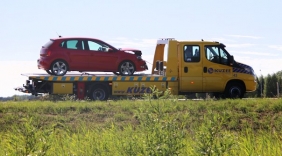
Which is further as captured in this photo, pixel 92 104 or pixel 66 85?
pixel 66 85

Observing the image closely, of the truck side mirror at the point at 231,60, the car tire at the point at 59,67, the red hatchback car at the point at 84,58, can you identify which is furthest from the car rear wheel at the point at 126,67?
the truck side mirror at the point at 231,60

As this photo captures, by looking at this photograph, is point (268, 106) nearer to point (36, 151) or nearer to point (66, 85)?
point (66, 85)

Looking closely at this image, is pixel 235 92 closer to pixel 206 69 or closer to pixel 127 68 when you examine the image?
pixel 206 69

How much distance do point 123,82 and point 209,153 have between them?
14895 millimetres

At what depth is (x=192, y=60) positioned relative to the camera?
23312 mm

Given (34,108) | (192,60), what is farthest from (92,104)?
(192,60)

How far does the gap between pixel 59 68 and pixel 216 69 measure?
5.86 metres

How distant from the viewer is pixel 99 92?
75.9 feet

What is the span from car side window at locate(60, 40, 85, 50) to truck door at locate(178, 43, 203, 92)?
3.70m

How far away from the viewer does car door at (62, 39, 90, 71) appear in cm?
2319

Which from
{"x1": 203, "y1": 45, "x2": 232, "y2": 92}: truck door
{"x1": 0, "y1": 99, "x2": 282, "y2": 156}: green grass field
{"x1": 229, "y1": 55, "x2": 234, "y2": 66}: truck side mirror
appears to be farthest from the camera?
{"x1": 229, "y1": 55, "x2": 234, "y2": 66}: truck side mirror

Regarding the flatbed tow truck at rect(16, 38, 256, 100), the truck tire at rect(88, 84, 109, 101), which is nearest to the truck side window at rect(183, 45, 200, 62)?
the flatbed tow truck at rect(16, 38, 256, 100)

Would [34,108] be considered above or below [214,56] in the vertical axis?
below

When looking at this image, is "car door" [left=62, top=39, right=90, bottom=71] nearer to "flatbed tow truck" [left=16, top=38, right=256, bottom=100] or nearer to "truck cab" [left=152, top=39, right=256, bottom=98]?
"flatbed tow truck" [left=16, top=38, right=256, bottom=100]
